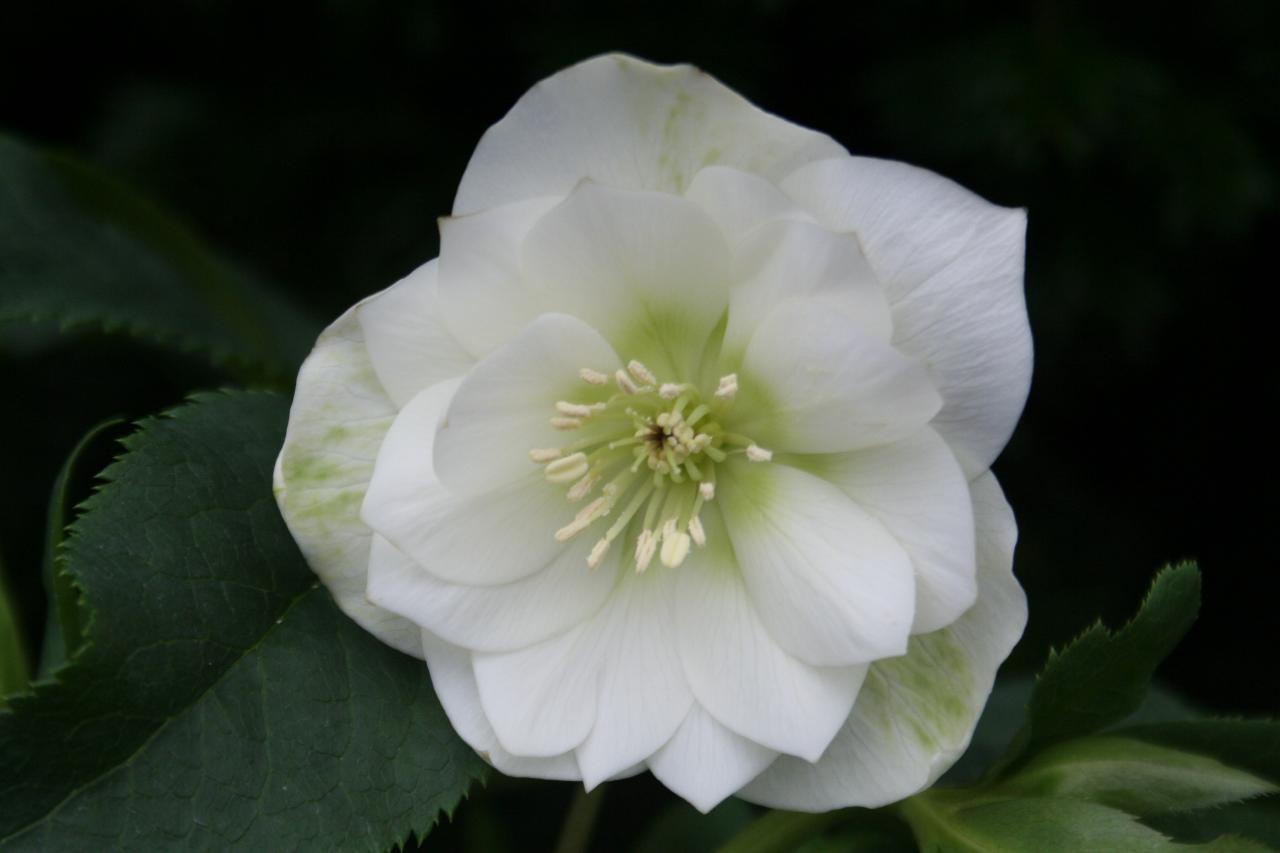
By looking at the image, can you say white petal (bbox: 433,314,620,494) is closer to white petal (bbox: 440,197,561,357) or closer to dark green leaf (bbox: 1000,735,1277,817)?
white petal (bbox: 440,197,561,357)

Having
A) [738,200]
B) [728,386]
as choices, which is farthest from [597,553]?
[738,200]

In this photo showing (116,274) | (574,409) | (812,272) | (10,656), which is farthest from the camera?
(116,274)

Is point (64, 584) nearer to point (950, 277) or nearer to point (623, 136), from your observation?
point (623, 136)

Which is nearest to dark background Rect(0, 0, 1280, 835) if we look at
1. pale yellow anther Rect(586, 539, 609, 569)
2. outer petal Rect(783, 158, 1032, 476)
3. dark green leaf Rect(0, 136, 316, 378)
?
dark green leaf Rect(0, 136, 316, 378)

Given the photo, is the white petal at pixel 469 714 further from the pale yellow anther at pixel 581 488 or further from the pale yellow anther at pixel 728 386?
the pale yellow anther at pixel 728 386

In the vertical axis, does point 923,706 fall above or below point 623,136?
below

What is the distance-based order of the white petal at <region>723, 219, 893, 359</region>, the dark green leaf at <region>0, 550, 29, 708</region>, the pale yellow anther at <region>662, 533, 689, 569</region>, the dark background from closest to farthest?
the white petal at <region>723, 219, 893, 359</region> < the pale yellow anther at <region>662, 533, 689, 569</region> < the dark green leaf at <region>0, 550, 29, 708</region> < the dark background

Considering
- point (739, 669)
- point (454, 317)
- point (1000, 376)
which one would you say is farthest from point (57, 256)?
point (1000, 376)
